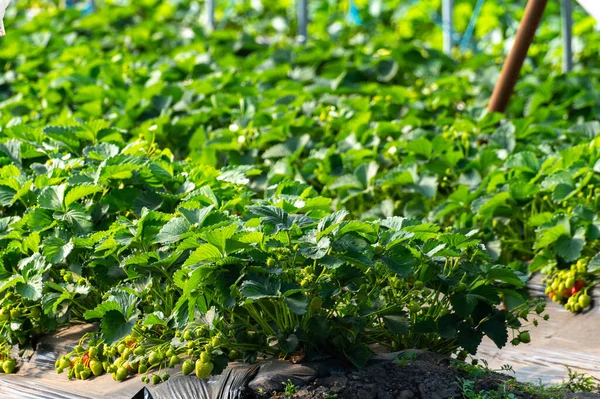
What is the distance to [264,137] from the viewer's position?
13.0 ft

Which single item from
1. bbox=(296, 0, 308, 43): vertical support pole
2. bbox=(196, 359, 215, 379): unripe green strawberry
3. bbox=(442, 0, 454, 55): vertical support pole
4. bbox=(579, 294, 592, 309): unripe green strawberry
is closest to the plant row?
bbox=(196, 359, 215, 379): unripe green strawberry

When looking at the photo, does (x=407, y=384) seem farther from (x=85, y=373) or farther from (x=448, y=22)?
(x=448, y=22)

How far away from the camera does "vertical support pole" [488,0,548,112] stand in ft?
13.3

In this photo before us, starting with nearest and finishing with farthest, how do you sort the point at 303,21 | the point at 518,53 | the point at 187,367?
1. the point at 187,367
2. the point at 518,53
3. the point at 303,21

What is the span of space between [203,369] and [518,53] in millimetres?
2554

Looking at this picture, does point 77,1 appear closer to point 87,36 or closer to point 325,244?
point 87,36

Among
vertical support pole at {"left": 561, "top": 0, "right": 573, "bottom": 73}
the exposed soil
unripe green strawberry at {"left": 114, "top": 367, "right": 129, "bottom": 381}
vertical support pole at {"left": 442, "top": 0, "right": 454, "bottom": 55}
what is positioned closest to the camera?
the exposed soil

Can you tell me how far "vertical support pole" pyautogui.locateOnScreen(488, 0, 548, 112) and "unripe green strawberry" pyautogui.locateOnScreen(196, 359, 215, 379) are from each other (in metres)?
2.53

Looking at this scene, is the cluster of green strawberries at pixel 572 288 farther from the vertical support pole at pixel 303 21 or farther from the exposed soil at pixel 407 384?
the vertical support pole at pixel 303 21

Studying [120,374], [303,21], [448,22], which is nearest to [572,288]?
[120,374]

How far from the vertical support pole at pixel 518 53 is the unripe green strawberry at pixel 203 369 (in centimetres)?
253

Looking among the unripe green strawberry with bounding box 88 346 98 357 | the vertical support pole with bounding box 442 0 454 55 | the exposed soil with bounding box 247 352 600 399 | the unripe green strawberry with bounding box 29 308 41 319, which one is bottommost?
the exposed soil with bounding box 247 352 600 399

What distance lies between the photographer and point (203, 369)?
2.17 meters

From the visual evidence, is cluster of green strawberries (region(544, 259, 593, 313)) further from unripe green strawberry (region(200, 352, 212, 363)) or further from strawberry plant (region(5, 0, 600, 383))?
unripe green strawberry (region(200, 352, 212, 363))
